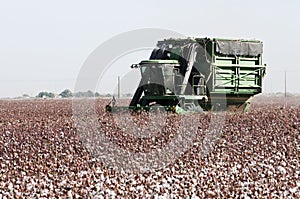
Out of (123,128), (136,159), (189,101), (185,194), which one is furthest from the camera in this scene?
(189,101)

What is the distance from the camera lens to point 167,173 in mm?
10305

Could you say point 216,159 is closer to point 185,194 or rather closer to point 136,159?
point 136,159

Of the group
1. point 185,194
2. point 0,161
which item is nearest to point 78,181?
point 185,194

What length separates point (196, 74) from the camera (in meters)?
18.9

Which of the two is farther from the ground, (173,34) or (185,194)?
(173,34)

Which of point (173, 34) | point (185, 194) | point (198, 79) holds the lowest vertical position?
point (185, 194)

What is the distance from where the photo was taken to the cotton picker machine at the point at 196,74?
18406mm

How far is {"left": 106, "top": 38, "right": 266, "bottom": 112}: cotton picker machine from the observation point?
60.4 feet

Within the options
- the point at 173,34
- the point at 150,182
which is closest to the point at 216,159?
the point at 150,182

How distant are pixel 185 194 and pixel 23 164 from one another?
139 inches

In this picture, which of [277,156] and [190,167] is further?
[277,156]

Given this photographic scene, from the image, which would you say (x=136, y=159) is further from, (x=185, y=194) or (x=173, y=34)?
(x=173, y=34)

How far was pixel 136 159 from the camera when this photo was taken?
37.5ft

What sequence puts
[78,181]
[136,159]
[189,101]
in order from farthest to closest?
[189,101] < [136,159] < [78,181]
